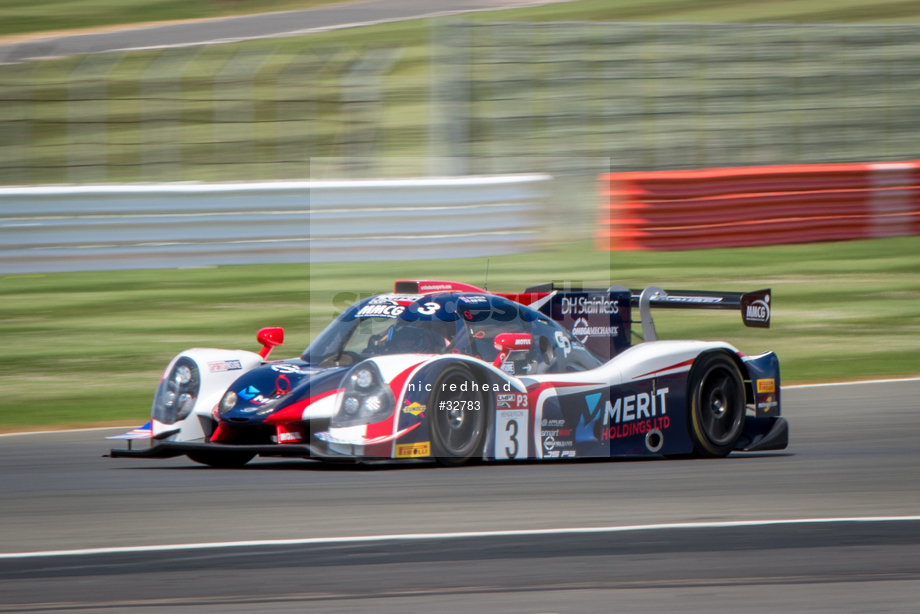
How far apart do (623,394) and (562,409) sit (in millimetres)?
483

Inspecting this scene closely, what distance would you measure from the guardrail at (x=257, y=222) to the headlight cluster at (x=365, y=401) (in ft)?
25.7

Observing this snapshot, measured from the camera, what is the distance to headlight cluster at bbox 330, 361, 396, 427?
22.4 ft

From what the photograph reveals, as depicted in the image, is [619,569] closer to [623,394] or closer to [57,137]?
[623,394]

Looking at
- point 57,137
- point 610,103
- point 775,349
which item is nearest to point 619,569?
point 775,349

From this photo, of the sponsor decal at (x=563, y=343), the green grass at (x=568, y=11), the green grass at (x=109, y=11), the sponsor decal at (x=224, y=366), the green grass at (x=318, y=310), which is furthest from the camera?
the green grass at (x=568, y=11)

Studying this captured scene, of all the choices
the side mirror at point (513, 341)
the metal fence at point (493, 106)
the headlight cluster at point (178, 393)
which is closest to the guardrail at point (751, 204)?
the metal fence at point (493, 106)

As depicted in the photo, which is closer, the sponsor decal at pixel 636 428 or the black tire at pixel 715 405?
the sponsor decal at pixel 636 428

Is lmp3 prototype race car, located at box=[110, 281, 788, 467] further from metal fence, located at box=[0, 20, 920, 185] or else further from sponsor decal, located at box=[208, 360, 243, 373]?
metal fence, located at box=[0, 20, 920, 185]

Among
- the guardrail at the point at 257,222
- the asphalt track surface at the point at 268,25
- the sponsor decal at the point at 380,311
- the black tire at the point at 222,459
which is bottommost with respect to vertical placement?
the black tire at the point at 222,459

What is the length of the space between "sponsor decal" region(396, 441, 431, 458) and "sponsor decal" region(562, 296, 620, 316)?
6.21 ft

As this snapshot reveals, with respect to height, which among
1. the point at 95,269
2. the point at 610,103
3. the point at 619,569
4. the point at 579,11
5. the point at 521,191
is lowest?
the point at 619,569

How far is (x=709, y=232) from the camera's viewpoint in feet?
55.0

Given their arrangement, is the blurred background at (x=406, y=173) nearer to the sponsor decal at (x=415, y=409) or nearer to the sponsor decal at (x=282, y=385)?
the sponsor decal at (x=282, y=385)

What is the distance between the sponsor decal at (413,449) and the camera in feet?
22.6
